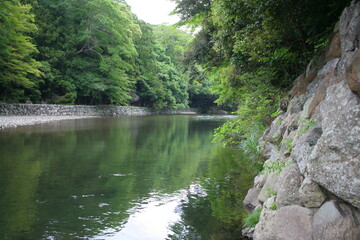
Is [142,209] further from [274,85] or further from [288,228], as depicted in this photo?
[274,85]

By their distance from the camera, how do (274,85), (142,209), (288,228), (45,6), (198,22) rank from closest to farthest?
(288,228) → (142,209) → (274,85) → (198,22) → (45,6)

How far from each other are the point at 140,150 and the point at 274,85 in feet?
17.3

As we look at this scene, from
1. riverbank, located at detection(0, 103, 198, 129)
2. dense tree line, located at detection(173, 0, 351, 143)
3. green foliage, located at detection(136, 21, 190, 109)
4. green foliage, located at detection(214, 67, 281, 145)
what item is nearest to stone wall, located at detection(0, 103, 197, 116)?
riverbank, located at detection(0, 103, 198, 129)

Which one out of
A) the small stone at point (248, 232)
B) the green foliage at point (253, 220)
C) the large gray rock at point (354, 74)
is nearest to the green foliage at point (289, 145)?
the green foliage at point (253, 220)

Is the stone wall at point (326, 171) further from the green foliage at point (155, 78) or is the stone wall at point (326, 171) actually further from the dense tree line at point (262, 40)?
the green foliage at point (155, 78)

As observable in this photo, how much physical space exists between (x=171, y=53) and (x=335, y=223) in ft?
185

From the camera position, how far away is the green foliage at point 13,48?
715 inches

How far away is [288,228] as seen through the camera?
370 cm

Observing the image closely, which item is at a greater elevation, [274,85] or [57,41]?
[57,41]

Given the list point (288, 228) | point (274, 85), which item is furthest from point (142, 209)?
point (274, 85)

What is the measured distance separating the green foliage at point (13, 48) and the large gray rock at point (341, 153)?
59.4 feet

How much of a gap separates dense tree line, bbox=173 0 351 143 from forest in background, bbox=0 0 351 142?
0.09ft

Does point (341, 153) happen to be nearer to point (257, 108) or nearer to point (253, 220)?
point (253, 220)

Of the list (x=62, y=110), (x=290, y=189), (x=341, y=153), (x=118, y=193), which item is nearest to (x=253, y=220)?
(x=290, y=189)
